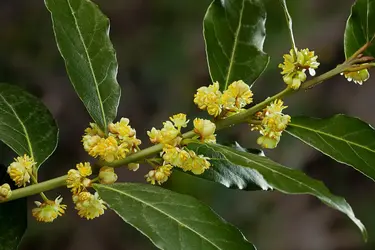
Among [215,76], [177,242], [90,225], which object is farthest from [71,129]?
[177,242]

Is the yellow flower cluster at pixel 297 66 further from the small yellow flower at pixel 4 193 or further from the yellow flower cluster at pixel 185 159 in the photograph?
the small yellow flower at pixel 4 193

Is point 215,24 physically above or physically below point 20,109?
above

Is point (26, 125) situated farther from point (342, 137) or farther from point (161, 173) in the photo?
point (342, 137)

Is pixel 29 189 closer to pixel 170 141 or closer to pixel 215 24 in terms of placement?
pixel 170 141

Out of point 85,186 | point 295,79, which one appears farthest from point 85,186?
point 295,79

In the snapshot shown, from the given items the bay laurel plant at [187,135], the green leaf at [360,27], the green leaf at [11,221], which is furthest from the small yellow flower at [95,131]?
the green leaf at [360,27]

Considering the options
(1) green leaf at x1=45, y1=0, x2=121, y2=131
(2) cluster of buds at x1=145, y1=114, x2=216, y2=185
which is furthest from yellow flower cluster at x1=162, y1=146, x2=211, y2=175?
(1) green leaf at x1=45, y1=0, x2=121, y2=131

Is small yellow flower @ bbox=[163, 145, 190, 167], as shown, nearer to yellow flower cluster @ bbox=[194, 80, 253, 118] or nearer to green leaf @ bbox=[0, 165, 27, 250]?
yellow flower cluster @ bbox=[194, 80, 253, 118]
